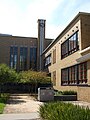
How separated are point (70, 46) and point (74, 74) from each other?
421 cm

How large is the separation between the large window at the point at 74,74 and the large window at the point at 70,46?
213cm

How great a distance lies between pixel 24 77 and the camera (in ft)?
126

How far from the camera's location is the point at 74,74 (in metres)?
33.5

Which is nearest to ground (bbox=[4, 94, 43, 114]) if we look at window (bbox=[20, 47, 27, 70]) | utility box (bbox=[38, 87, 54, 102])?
utility box (bbox=[38, 87, 54, 102])

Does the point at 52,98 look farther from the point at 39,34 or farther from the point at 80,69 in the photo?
the point at 39,34

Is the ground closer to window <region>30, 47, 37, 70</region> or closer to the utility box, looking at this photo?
the utility box

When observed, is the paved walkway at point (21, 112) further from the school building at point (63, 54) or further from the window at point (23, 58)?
the window at point (23, 58)

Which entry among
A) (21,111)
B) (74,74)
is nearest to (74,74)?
(74,74)

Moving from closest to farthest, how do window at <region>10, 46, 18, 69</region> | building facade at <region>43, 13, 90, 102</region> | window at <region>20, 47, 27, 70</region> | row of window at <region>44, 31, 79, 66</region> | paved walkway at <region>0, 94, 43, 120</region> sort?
paved walkway at <region>0, 94, 43, 120</region> → building facade at <region>43, 13, 90, 102</region> → row of window at <region>44, 31, 79, 66</region> → window at <region>10, 46, 18, 69</region> → window at <region>20, 47, 27, 70</region>

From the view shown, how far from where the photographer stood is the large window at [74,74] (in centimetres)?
2933

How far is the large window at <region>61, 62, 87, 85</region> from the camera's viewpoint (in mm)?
29334

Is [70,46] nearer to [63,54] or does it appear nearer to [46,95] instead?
[63,54]

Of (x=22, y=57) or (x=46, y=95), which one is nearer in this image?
(x=46, y=95)

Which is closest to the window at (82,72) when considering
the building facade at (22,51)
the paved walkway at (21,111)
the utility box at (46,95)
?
the utility box at (46,95)
